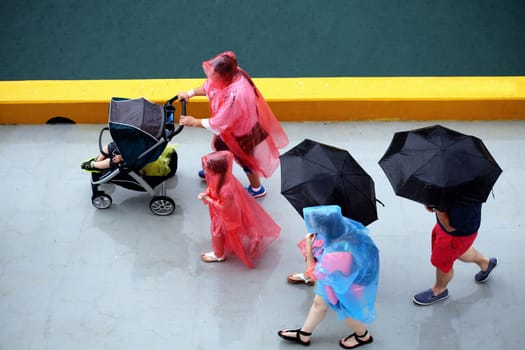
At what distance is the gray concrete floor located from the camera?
174 inches

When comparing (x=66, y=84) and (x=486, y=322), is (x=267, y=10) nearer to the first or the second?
(x=66, y=84)

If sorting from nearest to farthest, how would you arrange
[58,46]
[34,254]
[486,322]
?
[486,322]
[34,254]
[58,46]

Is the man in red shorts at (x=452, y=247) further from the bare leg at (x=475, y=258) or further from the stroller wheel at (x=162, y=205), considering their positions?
the stroller wheel at (x=162, y=205)

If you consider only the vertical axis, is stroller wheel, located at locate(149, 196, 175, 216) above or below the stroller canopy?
below

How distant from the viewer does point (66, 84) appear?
6051 millimetres

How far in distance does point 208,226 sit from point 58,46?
143 inches

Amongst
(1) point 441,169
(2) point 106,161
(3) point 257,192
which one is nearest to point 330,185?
(1) point 441,169

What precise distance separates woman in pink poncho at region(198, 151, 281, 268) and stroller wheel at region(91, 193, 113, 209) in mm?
980

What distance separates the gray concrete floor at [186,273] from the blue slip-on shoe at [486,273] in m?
0.05

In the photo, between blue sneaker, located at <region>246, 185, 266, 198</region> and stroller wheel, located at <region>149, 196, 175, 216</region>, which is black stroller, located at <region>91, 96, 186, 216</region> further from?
blue sneaker, located at <region>246, 185, 266, 198</region>

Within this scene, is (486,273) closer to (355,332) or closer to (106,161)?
(355,332)

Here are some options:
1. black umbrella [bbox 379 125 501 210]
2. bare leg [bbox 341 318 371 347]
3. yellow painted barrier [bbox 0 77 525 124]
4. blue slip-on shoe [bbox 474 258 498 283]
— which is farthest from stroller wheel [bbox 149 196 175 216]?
blue slip-on shoe [bbox 474 258 498 283]

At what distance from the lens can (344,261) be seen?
364cm

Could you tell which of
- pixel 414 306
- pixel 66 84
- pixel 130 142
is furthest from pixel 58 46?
pixel 414 306
